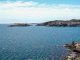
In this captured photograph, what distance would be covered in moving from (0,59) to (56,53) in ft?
80.8

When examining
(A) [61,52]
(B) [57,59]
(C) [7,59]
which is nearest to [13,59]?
(C) [7,59]

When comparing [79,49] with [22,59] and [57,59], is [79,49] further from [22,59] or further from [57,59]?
[22,59]

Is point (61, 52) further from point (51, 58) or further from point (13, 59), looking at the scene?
point (13, 59)

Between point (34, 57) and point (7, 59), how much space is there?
1043 centimetres

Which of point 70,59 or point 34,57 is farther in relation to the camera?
point 34,57

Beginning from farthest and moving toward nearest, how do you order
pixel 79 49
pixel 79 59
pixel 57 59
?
pixel 79 49
pixel 57 59
pixel 79 59

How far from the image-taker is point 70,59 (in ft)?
292

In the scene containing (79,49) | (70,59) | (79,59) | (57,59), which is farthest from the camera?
(79,49)

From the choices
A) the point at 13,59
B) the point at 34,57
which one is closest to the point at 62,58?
the point at 34,57

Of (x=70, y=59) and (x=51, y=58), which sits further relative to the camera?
(x=51, y=58)

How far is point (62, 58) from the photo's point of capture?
9675 centimetres

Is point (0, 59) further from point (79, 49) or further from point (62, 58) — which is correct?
point (79, 49)

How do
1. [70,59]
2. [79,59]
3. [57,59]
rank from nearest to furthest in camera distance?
[79,59] → [70,59] → [57,59]

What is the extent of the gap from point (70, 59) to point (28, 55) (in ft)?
74.8
